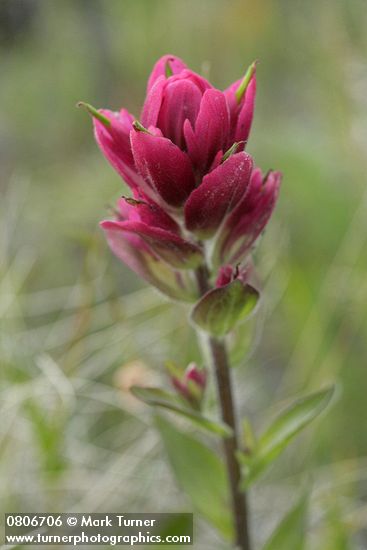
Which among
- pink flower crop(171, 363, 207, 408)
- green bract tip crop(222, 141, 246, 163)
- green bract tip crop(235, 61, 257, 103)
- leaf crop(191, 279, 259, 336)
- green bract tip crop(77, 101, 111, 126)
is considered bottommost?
pink flower crop(171, 363, 207, 408)

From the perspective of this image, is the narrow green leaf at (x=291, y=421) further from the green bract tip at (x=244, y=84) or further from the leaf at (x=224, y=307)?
the green bract tip at (x=244, y=84)

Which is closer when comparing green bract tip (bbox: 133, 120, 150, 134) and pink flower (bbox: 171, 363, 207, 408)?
green bract tip (bbox: 133, 120, 150, 134)

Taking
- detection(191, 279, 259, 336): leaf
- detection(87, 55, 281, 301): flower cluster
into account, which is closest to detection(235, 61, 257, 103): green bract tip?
detection(87, 55, 281, 301): flower cluster

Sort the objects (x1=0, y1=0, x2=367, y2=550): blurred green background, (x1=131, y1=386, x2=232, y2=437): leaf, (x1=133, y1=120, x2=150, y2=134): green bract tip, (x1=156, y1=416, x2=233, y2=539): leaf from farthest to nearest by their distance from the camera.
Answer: (x1=0, y1=0, x2=367, y2=550): blurred green background
(x1=156, y1=416, x2=233, y2=539): leaf
(x1=131, y1=386, x2=232, y2=437): leaf
(x1=133, y1=120, x2=150, y2=134): green bract tip

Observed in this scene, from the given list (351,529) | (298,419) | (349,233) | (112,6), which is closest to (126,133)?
(298,419)

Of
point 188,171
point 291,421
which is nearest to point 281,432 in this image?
point 291,421

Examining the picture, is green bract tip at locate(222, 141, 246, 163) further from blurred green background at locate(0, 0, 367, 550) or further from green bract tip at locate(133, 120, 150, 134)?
blurred green background at locate(0, 0, 367, 550)

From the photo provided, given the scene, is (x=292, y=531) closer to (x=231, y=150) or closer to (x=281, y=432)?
(x=281, y=432)
